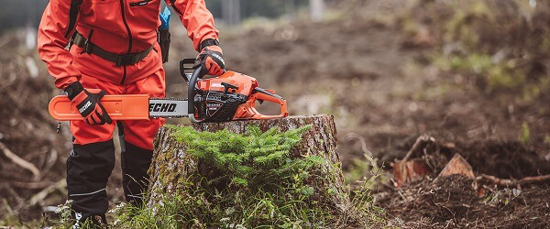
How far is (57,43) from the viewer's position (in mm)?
3414

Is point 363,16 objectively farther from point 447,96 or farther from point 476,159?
point 476,159

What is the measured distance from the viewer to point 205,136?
9.30ft

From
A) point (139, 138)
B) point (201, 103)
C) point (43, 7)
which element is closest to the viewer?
point (201, 103)

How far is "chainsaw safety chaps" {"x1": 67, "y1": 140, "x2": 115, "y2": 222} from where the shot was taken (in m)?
3.56

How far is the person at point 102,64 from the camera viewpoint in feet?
11.1

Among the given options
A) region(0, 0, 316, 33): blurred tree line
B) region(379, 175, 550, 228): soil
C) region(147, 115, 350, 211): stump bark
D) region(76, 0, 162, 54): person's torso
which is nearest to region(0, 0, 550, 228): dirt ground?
region(379, 175, 550, 228): soil

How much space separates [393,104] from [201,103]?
25.5ft

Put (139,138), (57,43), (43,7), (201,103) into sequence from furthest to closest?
(43,7), (139,138), (57,43), (201,103)

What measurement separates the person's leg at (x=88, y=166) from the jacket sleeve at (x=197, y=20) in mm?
703

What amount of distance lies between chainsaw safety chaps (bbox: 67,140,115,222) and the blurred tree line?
11078 millimetres

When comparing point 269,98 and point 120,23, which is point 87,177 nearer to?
point 120,23

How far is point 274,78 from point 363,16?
19.5ft

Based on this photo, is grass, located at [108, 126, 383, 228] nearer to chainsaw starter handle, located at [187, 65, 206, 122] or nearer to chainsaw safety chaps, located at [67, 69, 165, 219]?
chainsaw starter handle, located at [187, 65, 206, 122]

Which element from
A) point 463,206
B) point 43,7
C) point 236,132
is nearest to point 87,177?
point 236,132
